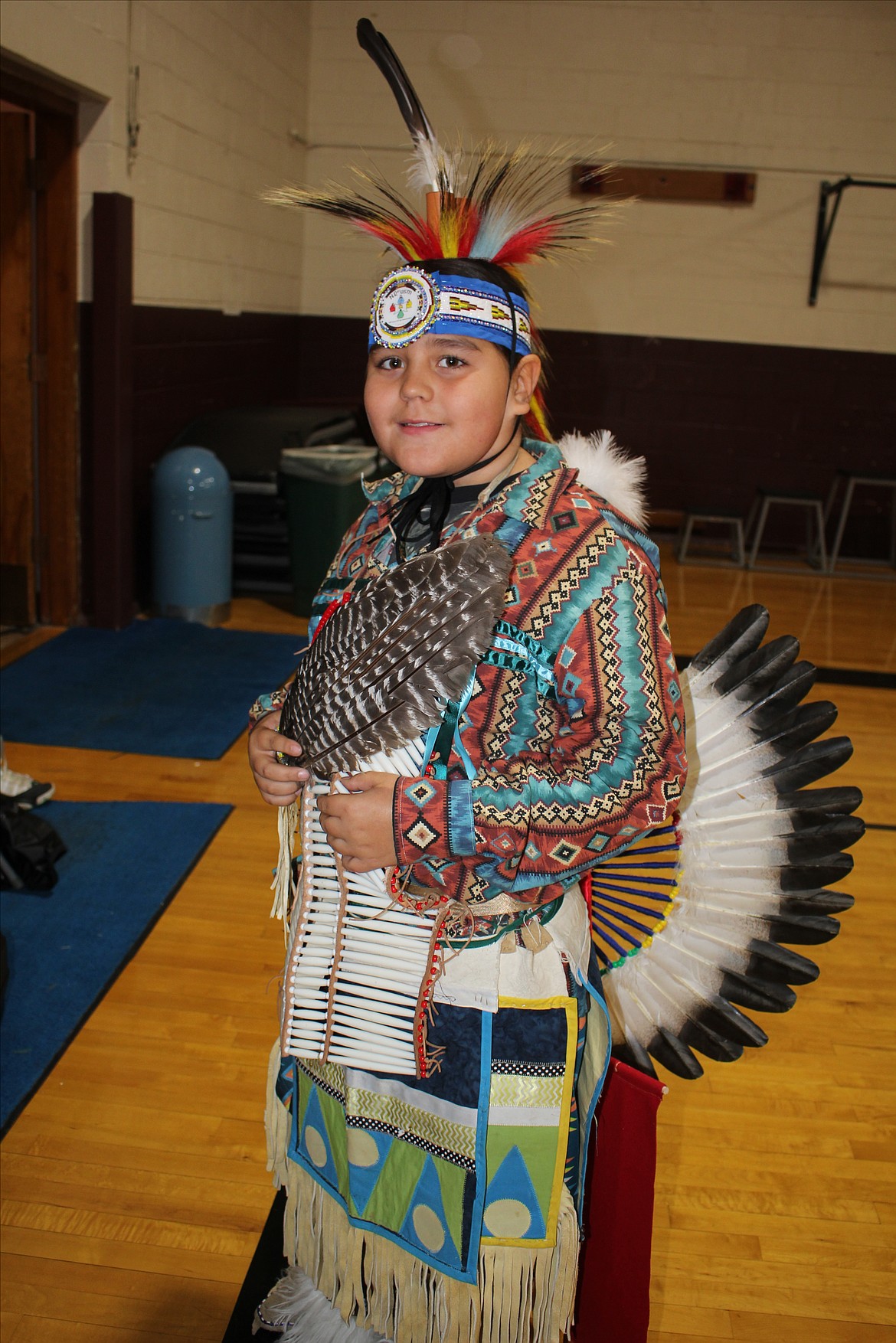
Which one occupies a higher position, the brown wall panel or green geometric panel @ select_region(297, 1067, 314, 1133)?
the brown wall panel

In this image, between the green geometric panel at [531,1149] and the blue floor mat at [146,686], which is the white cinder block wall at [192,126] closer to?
the blue floor mat at [146,686]

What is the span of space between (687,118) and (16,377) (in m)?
5.67

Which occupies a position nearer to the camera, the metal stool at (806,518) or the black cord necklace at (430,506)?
the black cord necklace at (430,506)

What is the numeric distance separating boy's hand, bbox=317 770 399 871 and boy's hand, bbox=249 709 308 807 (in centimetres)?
10

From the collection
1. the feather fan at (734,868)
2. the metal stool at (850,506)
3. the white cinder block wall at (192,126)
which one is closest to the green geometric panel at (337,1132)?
the feather fan at (734,868)

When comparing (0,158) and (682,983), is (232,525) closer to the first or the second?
(0,158)

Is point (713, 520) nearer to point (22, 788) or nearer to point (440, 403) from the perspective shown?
point (22, 788)

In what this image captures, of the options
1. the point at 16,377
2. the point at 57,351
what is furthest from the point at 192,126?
the point at 16,377

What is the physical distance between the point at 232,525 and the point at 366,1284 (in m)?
5.10

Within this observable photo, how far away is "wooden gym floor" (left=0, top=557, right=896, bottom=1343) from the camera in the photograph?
1774 mm

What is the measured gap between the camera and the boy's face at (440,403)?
44.4 inches

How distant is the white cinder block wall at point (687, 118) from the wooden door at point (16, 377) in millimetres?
3587

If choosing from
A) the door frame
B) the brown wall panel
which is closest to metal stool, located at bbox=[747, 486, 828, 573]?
the brown wall panel

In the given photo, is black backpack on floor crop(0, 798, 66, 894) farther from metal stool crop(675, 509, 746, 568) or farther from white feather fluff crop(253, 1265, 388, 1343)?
metal stool crop(675, 509, 746, 568)
